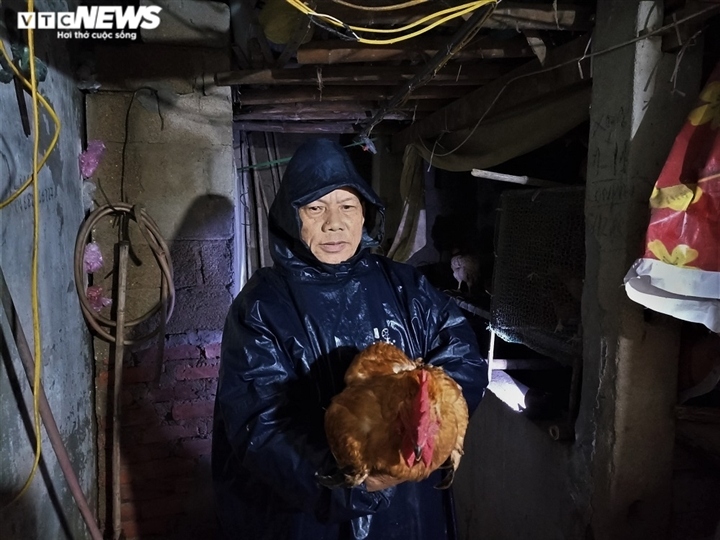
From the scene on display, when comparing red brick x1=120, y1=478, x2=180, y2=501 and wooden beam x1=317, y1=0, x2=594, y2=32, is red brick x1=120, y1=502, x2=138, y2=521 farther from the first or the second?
wooden beam x1=317, y1=0, x2=594, y2=32

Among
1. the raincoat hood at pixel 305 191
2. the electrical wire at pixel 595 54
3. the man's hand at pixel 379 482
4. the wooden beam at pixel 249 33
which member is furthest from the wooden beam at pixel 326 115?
the man's hand at pixel 379 482

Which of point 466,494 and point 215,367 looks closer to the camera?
point 215,367

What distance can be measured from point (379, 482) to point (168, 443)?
1.88m

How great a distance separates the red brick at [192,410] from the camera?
8.30 ft

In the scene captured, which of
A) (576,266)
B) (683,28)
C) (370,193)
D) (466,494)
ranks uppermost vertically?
(683,28)

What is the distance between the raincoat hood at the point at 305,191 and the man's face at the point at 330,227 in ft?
0.08

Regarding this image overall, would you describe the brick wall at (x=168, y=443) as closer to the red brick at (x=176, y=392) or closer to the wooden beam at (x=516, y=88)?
the red brick at (x=176, y=392)

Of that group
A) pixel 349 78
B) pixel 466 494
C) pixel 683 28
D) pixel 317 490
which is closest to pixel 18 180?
pixel 317 490

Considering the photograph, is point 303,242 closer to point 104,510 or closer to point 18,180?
point 18,180

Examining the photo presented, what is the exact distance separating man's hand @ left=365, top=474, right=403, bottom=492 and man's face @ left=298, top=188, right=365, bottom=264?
69 cm

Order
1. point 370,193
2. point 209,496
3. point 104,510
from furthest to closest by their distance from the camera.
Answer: point 209,496 → point 104,510 → point 370,193

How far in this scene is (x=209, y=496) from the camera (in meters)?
2.61

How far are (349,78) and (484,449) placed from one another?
2.41 meters

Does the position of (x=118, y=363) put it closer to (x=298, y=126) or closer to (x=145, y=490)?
(x=145, y=490)
